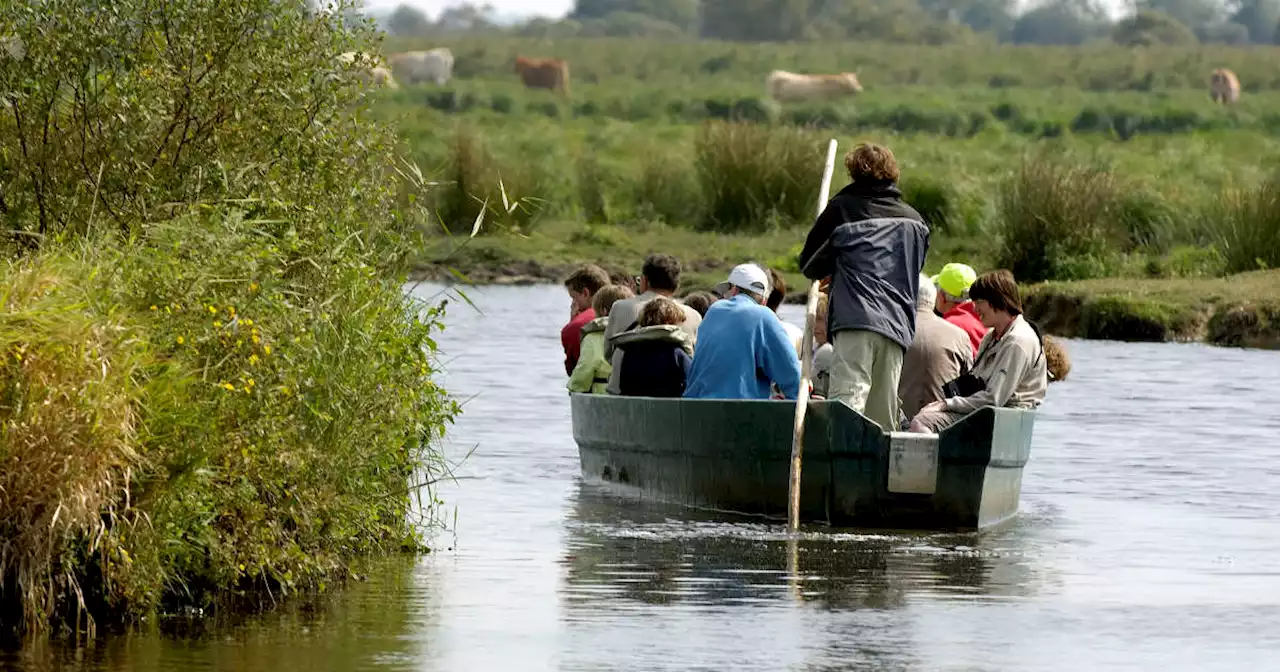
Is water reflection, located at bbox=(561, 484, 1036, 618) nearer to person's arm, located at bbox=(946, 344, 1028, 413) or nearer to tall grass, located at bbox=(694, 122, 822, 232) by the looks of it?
person's arm, located at bbox=(946, 344, 1028, 413)

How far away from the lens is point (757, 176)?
35.2 m

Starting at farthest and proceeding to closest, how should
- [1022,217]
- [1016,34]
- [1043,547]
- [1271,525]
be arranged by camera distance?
[1016,34] → [1022,217] → [1271,525] → [1043,547]

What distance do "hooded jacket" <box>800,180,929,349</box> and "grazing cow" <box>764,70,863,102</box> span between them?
52.1 m

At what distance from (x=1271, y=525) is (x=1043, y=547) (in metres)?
1.66

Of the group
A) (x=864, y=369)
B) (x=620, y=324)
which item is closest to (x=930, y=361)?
(x=864, y=369)

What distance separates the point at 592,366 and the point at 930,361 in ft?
8.35

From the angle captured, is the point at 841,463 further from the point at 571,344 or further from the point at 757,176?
the point at 757,176

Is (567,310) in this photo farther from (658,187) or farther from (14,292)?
(14,292)

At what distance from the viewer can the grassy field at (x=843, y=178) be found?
1146 inches

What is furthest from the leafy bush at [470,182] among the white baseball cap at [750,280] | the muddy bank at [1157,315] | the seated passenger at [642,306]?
the white baseball cap at [750,280]

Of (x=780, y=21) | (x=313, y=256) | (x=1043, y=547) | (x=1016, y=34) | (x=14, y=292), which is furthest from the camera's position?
(x=1016, y=34)

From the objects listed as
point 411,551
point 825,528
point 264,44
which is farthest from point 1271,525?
point 264,44

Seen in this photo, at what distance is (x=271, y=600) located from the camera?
991 centimetres

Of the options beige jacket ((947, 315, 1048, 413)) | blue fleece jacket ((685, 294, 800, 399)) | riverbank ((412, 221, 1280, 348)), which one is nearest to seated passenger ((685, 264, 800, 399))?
blue fleece jacket ((685, 294, 800, 399))
